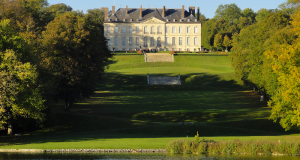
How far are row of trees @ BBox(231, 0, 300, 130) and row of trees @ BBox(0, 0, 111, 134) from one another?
1511 cm

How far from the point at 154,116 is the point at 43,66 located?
9956mm

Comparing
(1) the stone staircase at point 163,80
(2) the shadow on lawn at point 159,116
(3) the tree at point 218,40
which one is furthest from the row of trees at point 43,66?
(3) the tree at point 218,40

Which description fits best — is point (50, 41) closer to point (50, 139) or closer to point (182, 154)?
point (50, 139)

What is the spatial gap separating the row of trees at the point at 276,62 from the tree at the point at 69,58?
49.5ft

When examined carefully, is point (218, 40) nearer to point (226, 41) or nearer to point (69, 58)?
point (226, 41)

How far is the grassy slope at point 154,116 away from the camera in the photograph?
25.8 m

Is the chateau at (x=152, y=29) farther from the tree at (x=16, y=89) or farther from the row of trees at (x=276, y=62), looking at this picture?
the tree at (x=16, y=89)

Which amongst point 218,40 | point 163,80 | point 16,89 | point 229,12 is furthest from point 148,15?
point 16,89

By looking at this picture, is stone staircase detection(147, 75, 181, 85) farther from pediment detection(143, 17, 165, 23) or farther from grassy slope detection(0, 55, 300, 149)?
pediment detection(143, 17, 165, 23)

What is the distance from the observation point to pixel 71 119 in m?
32.1

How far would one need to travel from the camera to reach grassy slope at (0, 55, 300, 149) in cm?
2584

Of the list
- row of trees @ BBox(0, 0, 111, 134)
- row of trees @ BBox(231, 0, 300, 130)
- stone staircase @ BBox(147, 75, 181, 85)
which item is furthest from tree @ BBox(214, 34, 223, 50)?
row of trees @ BBox(0, 0, 111, 134)

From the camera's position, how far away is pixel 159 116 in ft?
111

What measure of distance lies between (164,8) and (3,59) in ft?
230
